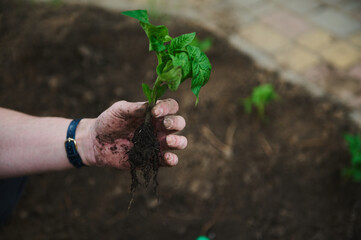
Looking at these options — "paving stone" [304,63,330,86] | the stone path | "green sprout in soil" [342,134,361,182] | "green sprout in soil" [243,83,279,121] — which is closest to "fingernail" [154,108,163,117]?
"green sprout in soil" [243,83,279,121]

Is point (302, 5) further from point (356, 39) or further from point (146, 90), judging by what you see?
point (146, 90)

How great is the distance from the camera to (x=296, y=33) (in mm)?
4023

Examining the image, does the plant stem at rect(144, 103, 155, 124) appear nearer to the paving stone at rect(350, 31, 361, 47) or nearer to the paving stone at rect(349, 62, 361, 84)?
the paving stone at rect(349, 62, 361, 84)

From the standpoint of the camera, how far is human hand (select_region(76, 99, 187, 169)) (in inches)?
65.6

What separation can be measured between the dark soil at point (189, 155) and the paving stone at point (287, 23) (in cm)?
81

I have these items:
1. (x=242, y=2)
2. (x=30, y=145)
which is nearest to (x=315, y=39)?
(x=242, y=2)

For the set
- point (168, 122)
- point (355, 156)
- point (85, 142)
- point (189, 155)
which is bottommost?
point (189, 155)

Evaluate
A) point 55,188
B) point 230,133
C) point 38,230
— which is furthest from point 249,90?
point 38,230

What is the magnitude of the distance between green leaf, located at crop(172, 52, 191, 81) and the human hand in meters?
0.28

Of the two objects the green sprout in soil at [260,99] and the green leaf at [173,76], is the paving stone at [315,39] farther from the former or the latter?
the green leaf at [173,76]

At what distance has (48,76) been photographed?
3330mm

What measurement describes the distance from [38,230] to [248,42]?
3106 millimetres

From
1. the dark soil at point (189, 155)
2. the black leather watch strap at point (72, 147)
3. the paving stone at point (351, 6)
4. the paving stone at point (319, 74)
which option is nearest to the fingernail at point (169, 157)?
the black leather watch strap at point (72, 147)

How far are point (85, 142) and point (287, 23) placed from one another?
11.0 feet
